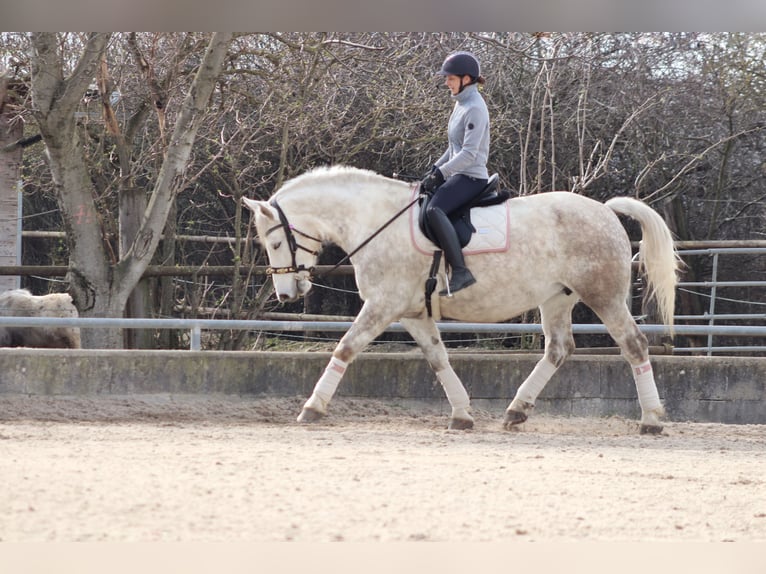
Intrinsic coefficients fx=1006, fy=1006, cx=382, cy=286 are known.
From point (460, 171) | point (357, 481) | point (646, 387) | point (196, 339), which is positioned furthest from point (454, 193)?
point (357, 481)

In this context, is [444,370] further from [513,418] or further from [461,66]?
[461,66]

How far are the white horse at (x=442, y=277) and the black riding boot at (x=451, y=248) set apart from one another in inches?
5.7

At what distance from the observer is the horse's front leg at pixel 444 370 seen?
7453 mm

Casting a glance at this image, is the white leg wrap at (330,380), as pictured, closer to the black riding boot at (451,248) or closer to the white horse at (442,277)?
the white horse at (442,277)

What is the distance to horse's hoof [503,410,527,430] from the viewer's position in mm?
7625

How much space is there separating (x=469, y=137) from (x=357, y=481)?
3.13 meters

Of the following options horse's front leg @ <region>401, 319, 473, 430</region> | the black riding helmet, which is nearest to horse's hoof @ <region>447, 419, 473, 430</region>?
horse's front leg @ <region>401, 319, 473, 430</region>

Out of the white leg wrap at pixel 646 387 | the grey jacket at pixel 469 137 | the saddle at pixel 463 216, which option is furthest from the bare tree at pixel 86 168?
the white leg wrap at pixel 646 387

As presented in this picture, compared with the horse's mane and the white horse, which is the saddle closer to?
the white horse

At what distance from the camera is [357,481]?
4.85 m

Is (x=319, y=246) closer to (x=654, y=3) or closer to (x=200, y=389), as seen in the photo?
(x=200, y=389)

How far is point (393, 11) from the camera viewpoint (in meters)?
2.29

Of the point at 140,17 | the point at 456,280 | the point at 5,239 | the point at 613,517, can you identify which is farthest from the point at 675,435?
the point at 5,239

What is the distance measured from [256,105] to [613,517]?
7.29 meters
